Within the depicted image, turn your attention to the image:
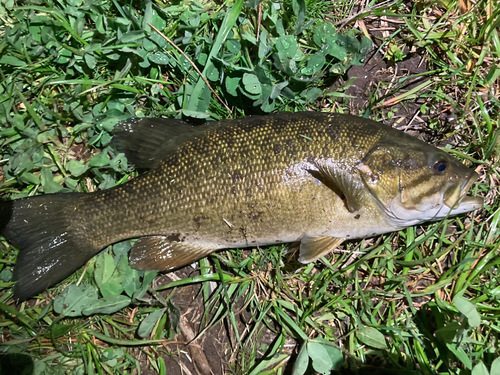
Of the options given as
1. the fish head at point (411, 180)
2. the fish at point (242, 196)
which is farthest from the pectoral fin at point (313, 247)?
the fish head at point (411, 180)

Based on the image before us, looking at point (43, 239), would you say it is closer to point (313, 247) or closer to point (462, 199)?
point (313, 247)

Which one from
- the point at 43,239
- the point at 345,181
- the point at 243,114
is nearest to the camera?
the point at 345,181

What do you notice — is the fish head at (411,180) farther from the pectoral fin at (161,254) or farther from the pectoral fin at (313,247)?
the pectoral fin at (161,254)

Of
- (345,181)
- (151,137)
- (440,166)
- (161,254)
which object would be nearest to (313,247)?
(345,181)

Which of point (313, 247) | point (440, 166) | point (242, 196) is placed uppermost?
point (440, 166)

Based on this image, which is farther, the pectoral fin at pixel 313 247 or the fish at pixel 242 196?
the pectoral fin at pixel 313 247

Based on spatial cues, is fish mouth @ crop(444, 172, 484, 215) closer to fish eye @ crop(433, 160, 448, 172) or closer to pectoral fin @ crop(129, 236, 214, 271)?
fish eye @ crop(433, 160, 448, 172)

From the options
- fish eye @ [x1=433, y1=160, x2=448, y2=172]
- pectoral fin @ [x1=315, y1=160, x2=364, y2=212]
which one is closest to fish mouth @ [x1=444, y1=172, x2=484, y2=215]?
fish eye @ [x1=433, y1=160, x2=448, y2=172]
